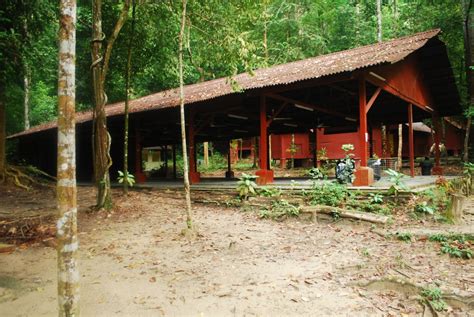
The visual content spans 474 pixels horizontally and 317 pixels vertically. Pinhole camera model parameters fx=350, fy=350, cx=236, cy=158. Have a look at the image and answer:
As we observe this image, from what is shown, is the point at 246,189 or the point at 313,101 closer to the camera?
the point at 246,189

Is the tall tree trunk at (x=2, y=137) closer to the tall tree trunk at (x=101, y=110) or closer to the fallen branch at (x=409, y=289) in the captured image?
the tall tree trunk at (x=101, y=110)

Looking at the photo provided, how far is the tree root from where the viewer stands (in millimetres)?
4258

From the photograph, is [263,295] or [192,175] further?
[192,175]

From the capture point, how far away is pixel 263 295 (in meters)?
4.38

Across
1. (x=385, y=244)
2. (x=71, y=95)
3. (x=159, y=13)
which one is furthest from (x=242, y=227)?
(x=159, y=13)

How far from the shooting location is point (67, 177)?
298 cm

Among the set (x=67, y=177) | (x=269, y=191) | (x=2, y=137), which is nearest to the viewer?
(x=67, y=177)

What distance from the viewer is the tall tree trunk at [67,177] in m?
2.85

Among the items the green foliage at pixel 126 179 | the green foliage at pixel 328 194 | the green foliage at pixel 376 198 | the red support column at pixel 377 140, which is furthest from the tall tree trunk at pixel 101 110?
the red support column at pixel 377 140

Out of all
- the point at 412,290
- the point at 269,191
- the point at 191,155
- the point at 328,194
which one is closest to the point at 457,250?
the point at 412,290

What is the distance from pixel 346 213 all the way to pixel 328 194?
0.80 m

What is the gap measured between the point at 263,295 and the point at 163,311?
4.04ft

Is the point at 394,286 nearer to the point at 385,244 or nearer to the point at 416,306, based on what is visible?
the point at 416,306

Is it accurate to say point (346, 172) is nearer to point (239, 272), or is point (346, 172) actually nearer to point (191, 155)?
point (239, 272)
